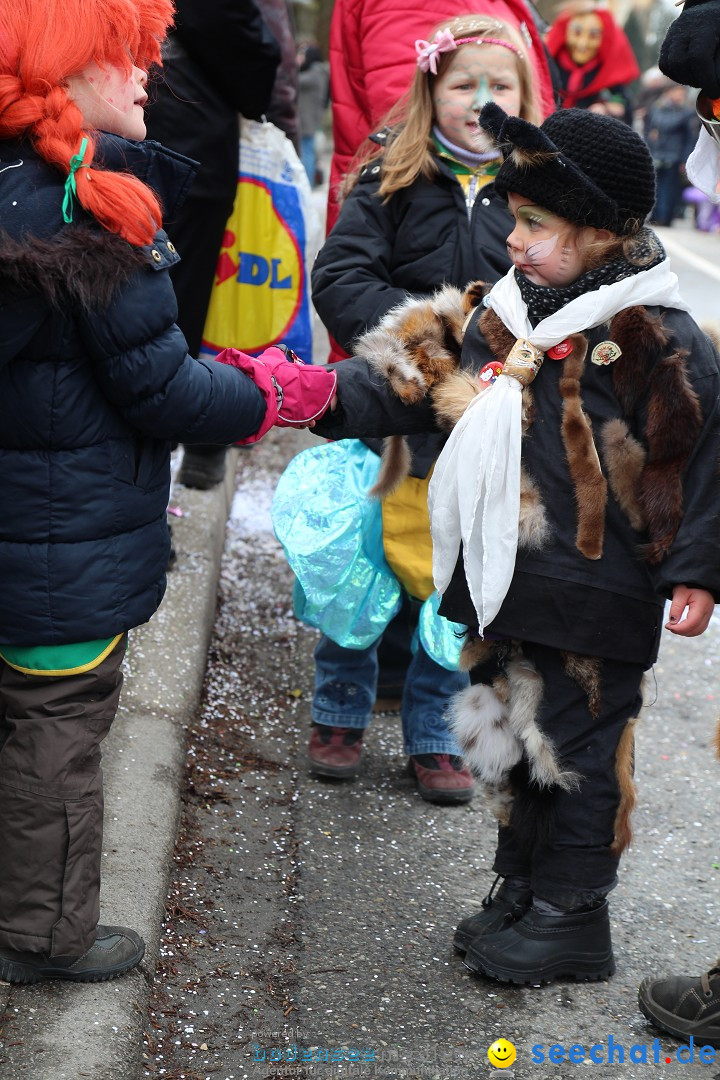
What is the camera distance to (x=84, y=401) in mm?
2312

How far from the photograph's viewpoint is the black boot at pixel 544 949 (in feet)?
8.79

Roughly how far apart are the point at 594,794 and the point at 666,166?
18425 mm

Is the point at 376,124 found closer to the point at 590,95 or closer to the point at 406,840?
the point at 406,840

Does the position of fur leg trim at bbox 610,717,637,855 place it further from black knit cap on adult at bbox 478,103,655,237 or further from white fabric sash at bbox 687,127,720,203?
white fabric sash at bbox 687,127,720,203

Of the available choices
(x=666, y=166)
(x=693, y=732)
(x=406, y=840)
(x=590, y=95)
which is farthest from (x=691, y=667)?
(x=666, y=166)

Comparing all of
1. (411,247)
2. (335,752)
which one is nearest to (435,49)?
(411,247)

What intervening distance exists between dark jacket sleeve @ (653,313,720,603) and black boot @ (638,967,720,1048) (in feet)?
2.63

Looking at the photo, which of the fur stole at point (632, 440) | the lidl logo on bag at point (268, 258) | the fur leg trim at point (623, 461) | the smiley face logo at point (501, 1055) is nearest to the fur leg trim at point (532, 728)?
the fur stole at point (632, 440)

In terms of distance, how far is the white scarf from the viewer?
8.05 feet

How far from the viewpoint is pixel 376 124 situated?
3883 mm

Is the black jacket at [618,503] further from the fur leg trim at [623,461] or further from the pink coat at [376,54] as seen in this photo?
the pink coat at [376,54]

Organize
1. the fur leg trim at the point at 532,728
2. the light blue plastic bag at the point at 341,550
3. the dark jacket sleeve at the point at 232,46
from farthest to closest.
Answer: the dark jacket sleeve at the point at 232,46 → the light blue plastic bag at the point at 341,550 → the fur leg trim at the point at 532,728

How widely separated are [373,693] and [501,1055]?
52.3 inches

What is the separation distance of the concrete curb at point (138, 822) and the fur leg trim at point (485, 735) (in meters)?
0.77
